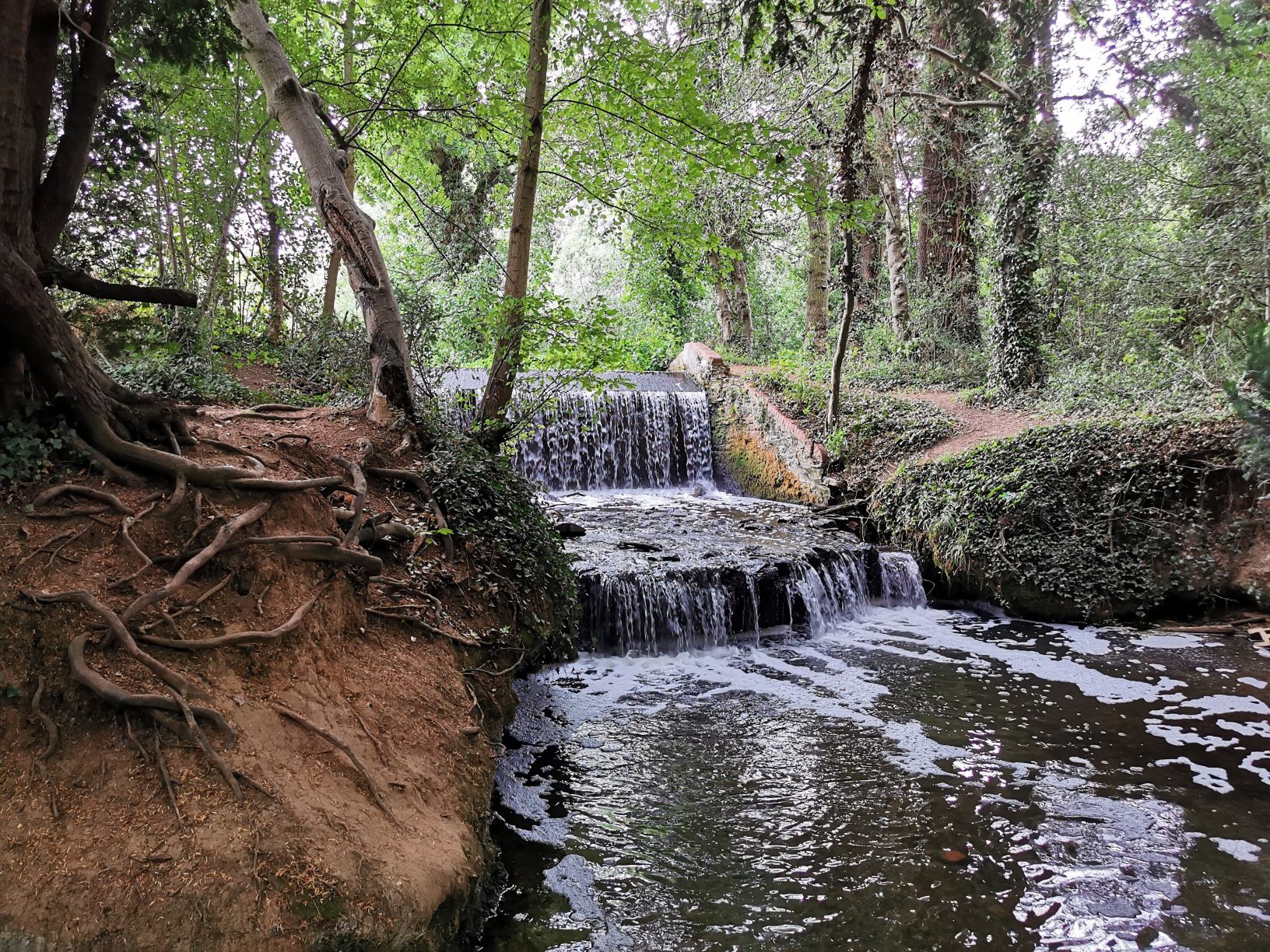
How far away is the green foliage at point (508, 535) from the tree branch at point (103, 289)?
2424 mm

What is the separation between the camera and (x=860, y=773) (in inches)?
202

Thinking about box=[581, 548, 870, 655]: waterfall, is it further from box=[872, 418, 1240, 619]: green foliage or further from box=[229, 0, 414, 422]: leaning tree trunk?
box=[229, 0, 414, 422]: leaning tree trunk

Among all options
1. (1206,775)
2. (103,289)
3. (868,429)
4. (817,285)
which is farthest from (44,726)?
(817,285)

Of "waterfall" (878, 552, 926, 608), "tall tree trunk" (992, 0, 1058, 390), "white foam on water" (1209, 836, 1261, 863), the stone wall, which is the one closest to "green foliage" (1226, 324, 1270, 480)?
"white foam on water" (1209, 836, 1261, 863)

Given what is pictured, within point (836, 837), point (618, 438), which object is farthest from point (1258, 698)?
point (618, 438)

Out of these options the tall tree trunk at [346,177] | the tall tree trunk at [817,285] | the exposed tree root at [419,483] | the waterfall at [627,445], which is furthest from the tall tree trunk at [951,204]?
the exposed tree root at [419,483]

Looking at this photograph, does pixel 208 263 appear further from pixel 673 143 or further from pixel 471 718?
pixel 471 718

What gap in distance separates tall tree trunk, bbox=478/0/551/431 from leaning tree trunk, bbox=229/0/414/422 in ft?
2.86

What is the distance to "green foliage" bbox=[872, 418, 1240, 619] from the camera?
8.52 meters

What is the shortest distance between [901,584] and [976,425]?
3.73 meters

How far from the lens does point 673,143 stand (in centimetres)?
765

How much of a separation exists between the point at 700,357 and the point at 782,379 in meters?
2.65

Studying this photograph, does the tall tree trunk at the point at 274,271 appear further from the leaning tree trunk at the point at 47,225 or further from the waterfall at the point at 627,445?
the leaning tree trunk at the point at 47,225

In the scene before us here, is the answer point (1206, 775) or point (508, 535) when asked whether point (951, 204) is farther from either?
point (508, 535)
